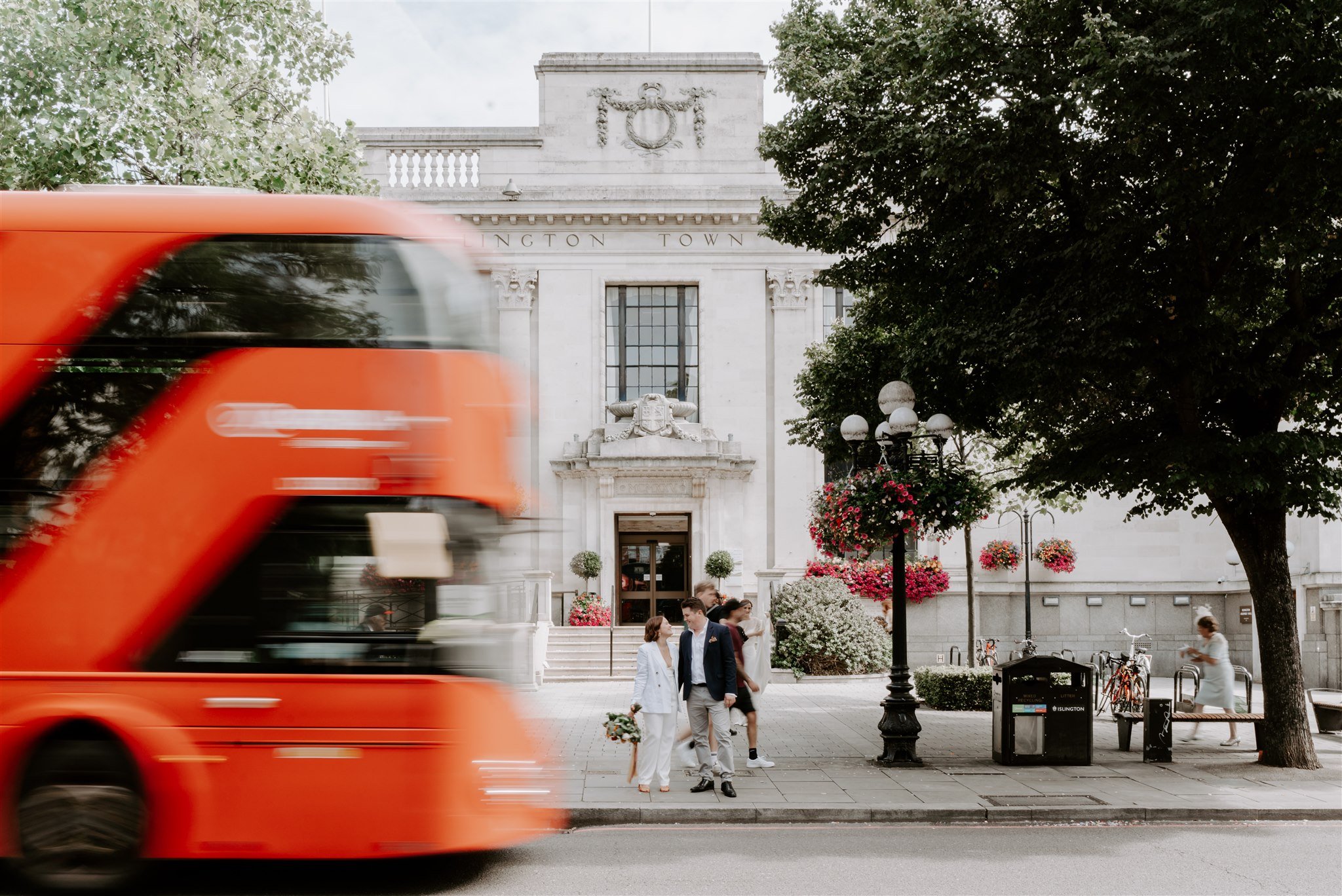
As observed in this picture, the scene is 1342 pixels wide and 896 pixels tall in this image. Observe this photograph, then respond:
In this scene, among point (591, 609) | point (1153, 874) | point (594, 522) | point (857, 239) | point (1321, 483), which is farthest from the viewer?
point (594, 522)

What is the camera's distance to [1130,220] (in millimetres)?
11539

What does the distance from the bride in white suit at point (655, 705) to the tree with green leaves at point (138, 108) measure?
9.68m

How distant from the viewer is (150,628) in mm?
6820

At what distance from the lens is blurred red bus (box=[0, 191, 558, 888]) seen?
22.3 feet

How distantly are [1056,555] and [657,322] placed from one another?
13179 mm

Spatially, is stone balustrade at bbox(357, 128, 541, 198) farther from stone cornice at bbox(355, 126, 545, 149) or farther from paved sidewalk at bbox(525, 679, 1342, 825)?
paved sidewalk at bbox(525, 679, 1342, 825)

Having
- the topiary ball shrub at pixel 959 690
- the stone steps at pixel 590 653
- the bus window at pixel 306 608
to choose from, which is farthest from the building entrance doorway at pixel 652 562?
the bus window at pixel 306 608

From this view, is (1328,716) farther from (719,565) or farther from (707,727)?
(719,565)

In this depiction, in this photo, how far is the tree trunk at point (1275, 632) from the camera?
495 inches

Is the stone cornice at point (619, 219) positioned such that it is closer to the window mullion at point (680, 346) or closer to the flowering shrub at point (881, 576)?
the window mullion at point (680, 346)

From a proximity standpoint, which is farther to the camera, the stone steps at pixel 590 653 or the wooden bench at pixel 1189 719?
the stone steps at pixel 590 653

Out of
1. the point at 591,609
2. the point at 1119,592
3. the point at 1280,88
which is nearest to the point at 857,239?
the point at 1280,88

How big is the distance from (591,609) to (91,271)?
71.4ft

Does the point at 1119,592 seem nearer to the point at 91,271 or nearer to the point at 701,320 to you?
the point at 701,320
